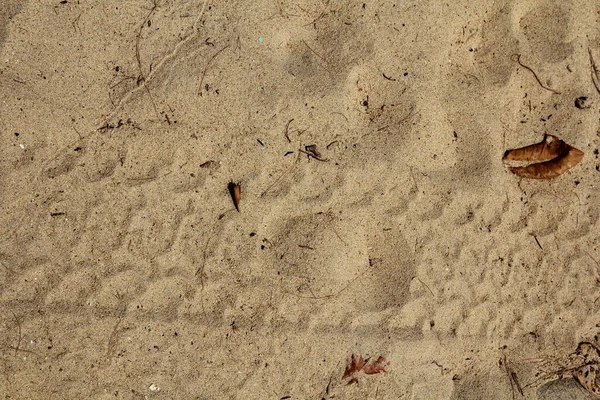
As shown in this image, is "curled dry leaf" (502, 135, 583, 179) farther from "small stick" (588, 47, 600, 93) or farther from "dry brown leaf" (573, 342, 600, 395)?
"dry brown leaf" (573, 342, 600, 395)

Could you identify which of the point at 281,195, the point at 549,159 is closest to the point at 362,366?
the point at 281,195

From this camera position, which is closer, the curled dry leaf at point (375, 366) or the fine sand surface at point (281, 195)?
the fine sand surface at point (281, 195)

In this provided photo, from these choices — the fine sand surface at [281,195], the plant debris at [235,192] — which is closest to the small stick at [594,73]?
the fine sand surface at [281,195]

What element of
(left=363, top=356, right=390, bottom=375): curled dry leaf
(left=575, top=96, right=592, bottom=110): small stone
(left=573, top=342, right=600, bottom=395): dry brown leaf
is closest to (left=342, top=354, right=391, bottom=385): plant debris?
(left=363, top=356, right=390, bottom=375): curled dry leaf

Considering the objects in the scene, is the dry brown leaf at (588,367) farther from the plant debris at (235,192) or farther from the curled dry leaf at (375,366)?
the plant debris at (235,192)

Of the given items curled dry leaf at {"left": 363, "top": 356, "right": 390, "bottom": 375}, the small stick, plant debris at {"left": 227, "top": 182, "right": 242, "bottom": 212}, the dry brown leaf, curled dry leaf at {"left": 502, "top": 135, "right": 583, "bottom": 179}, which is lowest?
the dry brown leaf
